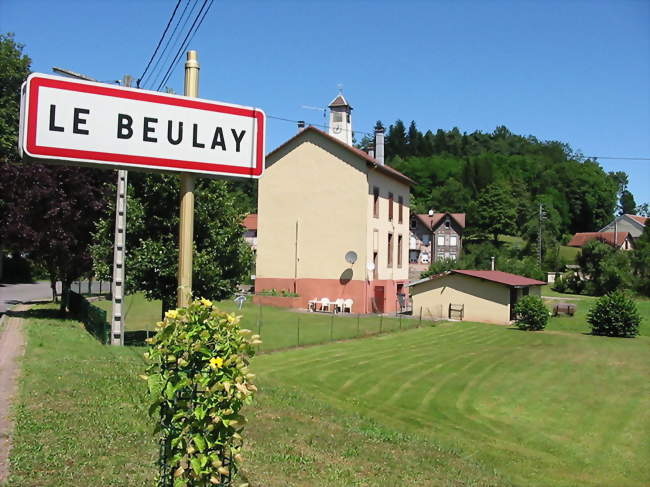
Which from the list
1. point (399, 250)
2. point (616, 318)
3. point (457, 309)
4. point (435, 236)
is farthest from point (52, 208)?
point (435, 236)

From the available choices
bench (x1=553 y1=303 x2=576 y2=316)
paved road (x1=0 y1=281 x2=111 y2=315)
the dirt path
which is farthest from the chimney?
the dirt path

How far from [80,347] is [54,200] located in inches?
442

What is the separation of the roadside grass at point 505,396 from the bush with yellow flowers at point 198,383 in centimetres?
344

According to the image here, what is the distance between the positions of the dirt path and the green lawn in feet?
0.45

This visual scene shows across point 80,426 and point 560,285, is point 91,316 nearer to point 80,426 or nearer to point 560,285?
point 80,426

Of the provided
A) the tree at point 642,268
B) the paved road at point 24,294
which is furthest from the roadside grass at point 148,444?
the tree at point 642,268

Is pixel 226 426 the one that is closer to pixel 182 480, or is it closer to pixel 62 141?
Result: pixel 182 480

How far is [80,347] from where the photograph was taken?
1489cm

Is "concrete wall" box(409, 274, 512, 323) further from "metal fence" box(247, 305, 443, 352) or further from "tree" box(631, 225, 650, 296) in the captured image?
"tree" box(631, 225, 650, 296)

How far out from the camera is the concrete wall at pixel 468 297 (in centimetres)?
4128

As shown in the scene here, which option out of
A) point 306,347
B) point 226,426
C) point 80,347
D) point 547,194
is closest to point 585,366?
point 306,347

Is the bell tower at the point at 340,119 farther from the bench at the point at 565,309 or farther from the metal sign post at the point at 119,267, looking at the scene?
the metal sign post at the point at 119,267

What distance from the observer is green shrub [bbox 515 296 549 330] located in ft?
122

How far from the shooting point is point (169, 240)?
20.7 metres
